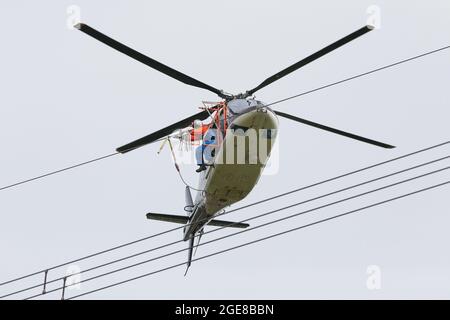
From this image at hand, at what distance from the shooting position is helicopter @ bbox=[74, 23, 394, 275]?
20.9 metres

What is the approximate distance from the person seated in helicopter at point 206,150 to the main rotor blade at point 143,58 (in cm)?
146

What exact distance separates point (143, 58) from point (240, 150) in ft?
13.1

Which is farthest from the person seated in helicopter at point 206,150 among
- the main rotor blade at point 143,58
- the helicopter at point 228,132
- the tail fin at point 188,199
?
the tail fin at point 188,199

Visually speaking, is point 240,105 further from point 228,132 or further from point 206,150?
point 206,150

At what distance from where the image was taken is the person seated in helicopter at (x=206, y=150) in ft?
74.2

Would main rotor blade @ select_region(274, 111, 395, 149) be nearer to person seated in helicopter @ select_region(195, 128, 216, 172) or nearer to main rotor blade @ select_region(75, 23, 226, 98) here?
main rotor blade @ select_region(75, 23, 226, 98)

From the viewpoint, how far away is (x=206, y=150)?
903 inches

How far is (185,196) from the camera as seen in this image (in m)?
29.1

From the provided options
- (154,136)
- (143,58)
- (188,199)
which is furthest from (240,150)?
(188,199)

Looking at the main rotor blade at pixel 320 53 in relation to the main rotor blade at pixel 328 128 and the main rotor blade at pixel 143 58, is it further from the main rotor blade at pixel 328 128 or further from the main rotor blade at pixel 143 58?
the main rotor blade at pixel 143 58

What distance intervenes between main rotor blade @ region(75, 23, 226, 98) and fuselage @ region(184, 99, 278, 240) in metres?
1.19
